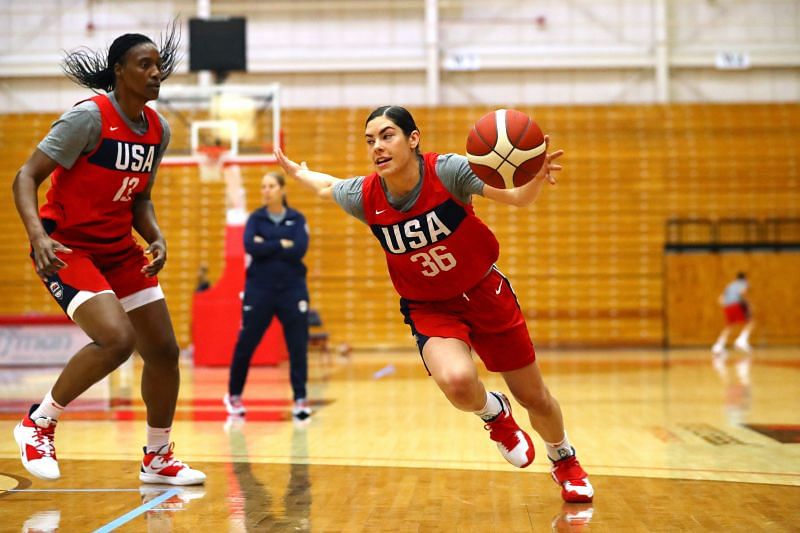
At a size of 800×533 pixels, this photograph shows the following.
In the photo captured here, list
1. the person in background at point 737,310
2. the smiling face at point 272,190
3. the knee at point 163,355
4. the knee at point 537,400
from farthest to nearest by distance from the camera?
the person in background at point 737,310
the smiling face at point 272,190
the knee at point 163,355
the knee at point 537,400

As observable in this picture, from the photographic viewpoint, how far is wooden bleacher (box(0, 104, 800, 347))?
19.3 meters

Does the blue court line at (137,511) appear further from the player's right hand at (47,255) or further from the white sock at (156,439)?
the player's right hand at (47,255)

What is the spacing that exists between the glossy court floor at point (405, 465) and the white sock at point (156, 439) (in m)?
0.21

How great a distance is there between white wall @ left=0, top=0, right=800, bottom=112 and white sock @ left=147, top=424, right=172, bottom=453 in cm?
1543

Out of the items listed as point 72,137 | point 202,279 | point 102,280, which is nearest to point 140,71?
point 72,137

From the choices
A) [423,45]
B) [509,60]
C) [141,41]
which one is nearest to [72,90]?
[423,45]

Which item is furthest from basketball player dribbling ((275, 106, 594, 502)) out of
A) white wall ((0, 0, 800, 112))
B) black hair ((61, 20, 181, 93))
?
white wall ((0, 0, 800, 112))

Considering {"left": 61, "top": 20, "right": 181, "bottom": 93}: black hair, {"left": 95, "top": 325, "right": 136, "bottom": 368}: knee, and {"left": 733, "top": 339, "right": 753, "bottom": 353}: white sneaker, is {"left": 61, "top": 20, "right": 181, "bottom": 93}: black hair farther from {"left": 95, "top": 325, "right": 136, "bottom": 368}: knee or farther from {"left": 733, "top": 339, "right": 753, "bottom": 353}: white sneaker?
{"left": 733, "top": 339, "right": 753, "bottom": 353}: white sneaker

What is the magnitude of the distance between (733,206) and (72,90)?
14.1 metres

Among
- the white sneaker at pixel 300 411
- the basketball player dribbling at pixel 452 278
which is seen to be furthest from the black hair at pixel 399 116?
the white sneaker at pixel 300 411

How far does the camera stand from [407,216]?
434 centimetres

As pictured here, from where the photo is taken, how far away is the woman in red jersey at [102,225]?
14.3 feet

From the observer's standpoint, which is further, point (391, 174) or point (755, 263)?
point (755, 263)

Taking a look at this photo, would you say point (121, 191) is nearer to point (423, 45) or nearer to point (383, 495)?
point (383, 495)
